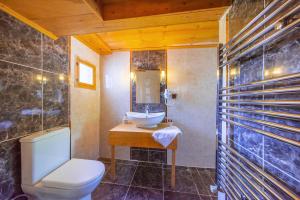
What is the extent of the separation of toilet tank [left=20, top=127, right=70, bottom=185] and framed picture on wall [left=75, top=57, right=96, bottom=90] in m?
0.83

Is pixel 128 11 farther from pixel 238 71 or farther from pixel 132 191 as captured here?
pixel 132 191

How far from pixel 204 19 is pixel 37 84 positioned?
178cm

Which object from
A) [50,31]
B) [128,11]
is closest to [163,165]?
[128,11]

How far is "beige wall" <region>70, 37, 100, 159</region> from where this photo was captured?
1.81 metres

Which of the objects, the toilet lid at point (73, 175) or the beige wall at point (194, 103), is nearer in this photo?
the toilet lid at point (73, 175)

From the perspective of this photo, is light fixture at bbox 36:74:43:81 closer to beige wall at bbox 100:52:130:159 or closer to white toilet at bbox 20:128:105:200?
A: white toilet at bbox 20:128:105:200

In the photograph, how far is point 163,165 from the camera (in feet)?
7.38

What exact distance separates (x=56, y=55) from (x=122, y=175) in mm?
1867

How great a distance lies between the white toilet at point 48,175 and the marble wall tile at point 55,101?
24cm

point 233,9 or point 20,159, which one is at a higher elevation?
point 233,9

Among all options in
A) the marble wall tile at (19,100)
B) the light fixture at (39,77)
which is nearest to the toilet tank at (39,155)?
the marble wall tile at (19,100)

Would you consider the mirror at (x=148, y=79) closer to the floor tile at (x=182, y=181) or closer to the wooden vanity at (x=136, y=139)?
the wooden vanity at (x=136, y=139)

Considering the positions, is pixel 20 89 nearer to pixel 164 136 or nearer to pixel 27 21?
pixel 27 21

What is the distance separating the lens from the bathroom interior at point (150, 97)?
665 millimetres
